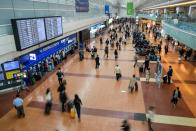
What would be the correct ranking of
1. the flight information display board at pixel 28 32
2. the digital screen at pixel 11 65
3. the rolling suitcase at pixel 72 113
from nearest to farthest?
1. the rolling suitcase at pixel 72 113
2. the flight information display board at pixel 28 32
3. the digital screen at pixel 11 65

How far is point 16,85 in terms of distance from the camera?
10.9 metres

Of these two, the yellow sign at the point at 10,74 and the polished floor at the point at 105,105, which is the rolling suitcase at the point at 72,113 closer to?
the polished floor at the point at 105,105

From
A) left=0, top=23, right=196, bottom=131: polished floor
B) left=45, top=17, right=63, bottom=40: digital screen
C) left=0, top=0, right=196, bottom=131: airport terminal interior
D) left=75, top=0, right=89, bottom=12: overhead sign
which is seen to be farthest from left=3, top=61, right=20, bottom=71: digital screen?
left=75, top=0, right=89, bottom=12: overhead sign

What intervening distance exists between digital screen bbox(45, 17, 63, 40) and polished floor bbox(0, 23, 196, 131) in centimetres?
339

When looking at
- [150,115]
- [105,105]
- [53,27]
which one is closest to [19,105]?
[105,105]

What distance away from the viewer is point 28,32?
9.34 meters

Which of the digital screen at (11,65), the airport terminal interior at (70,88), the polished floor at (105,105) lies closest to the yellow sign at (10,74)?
the airport terminal interior at (70,88)

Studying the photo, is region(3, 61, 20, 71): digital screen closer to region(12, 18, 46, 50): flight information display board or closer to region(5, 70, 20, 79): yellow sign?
region(5, 70, 20, 79): yellow sign

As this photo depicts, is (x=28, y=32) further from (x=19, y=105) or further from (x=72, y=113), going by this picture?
Answer: (x=72, y=113)

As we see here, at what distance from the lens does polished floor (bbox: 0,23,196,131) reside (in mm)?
7301

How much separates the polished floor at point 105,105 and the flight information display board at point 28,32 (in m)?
3.33

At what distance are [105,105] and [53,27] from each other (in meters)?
7.48

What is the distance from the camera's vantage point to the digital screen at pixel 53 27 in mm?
11727

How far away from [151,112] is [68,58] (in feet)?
45.4
